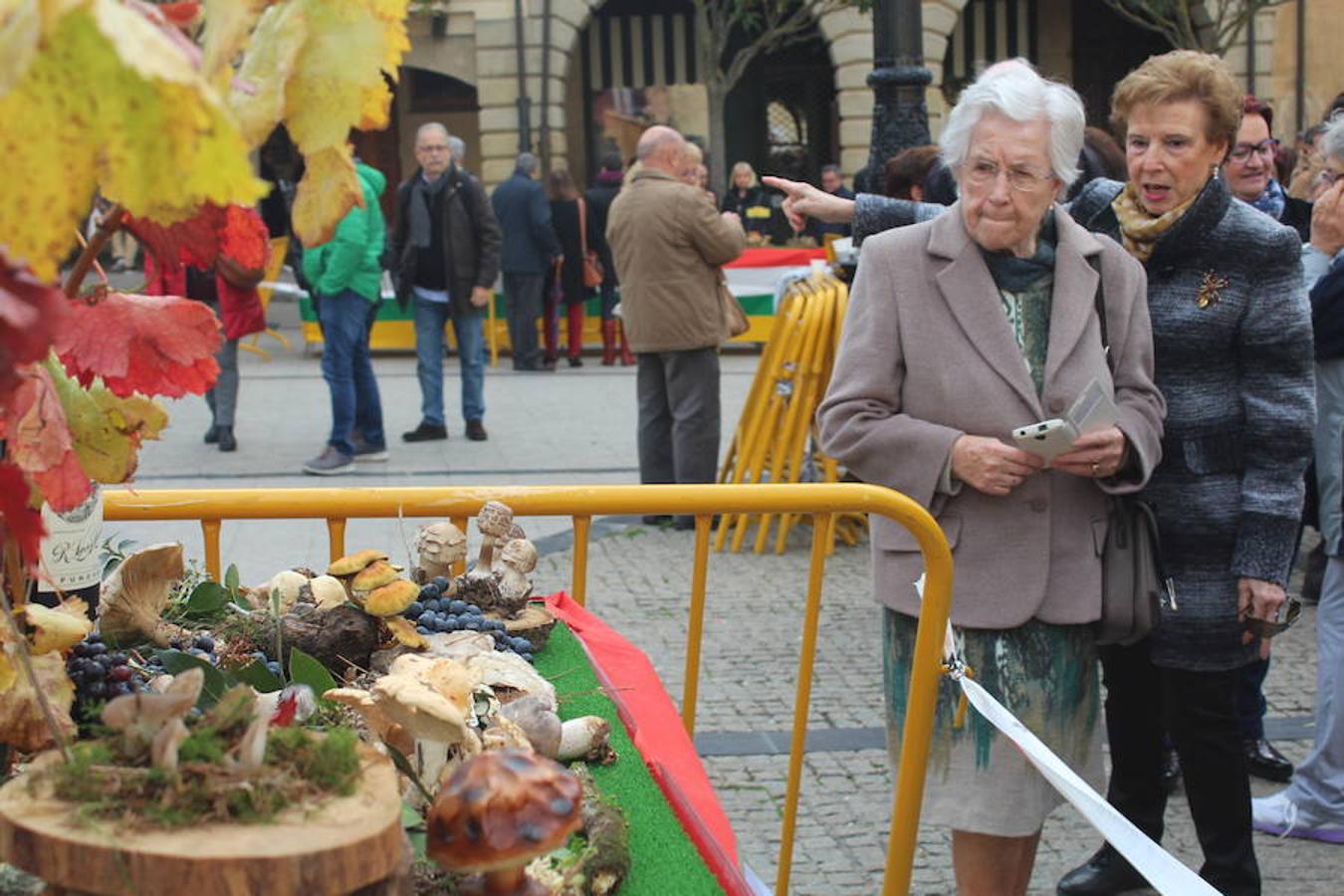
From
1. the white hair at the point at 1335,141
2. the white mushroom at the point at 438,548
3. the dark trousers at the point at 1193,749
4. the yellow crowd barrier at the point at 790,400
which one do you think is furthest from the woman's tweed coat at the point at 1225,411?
the yellow crowd barrier at the point at 790,400

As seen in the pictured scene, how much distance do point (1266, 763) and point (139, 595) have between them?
373 cm

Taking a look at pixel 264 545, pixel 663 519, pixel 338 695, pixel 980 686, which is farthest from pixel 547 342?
pixel 338 695

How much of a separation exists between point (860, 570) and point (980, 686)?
15.4ft

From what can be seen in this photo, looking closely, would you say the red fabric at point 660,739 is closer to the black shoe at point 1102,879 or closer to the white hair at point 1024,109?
the white hair at point 1024,109

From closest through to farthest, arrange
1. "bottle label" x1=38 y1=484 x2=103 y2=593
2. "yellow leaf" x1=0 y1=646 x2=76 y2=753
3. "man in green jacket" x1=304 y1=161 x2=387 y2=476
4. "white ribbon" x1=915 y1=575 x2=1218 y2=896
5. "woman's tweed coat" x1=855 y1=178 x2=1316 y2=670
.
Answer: "yellow leaf" x1=0 y1=646 x2=76 y2=753 → "bottle label" x1=38 y1=484 x2=103 y2=593 → "white ribbon" x1=915 y1=575 x2=1218 y2=896 → "woman's tweed coat" x1=855 y1=178 x2=1316 y2=670 → "man in green jacket" x1=304 y1=161 x2=387 y2=476

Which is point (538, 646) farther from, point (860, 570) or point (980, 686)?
point (860, 570)

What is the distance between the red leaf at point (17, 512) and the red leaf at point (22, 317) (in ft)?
0.80

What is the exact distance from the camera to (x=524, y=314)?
15672mm

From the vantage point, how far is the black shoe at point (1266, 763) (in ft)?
16.3

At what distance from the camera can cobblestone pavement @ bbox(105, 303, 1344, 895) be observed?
450cm

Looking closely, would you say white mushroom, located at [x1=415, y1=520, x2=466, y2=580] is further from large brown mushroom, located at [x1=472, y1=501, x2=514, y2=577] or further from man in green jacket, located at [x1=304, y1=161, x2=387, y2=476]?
man in green jacket, located at [x1=304, y1=161, x2=387, y2=476]

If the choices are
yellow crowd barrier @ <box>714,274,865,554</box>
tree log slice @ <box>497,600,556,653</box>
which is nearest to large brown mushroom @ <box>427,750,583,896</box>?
tree log slice @ <box>497,600,556,653</box>

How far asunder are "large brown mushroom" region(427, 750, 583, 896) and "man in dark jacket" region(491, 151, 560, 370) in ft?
46.3

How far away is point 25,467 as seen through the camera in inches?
50.8
